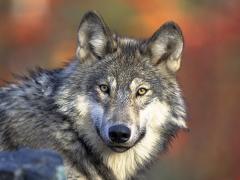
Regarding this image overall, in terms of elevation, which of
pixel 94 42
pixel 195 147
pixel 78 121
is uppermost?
pixel 94 42

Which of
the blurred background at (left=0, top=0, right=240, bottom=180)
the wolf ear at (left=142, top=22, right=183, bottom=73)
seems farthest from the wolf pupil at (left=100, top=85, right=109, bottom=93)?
the blurred background at (left=0, top=0, right=240, bottom=180)

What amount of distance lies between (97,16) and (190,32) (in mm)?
A: 12979

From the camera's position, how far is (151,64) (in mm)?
8680

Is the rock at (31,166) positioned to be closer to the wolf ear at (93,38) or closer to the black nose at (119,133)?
the black nose at (119,133)

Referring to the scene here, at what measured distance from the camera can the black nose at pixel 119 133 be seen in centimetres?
A: 784

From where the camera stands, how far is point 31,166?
19.2ft

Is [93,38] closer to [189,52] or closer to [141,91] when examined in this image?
[141,91]

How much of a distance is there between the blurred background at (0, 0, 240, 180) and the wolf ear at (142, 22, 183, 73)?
8.96 metres

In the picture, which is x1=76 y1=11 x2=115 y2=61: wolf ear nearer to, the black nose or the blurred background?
the black nose

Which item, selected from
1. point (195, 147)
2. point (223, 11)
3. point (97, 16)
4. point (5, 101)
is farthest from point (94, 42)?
point (223, 11)

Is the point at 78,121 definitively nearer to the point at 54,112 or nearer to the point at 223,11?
the point at 54,112

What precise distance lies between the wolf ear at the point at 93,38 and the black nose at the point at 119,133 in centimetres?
102

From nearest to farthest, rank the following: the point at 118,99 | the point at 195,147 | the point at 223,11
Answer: the point at 118,99, the point at 195,147, the point at 223,11

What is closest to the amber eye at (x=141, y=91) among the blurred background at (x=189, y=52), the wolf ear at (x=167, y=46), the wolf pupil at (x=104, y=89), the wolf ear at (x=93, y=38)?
the wolf pupil at (x=104, y=89)
